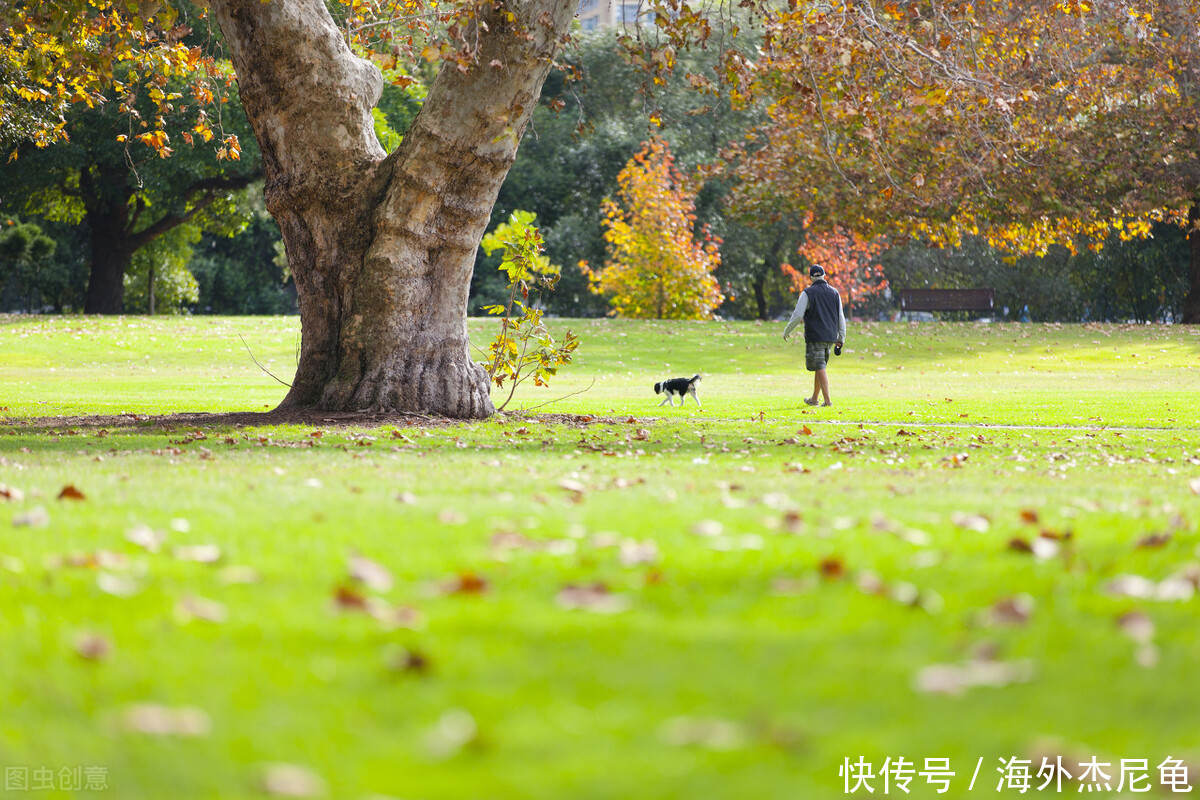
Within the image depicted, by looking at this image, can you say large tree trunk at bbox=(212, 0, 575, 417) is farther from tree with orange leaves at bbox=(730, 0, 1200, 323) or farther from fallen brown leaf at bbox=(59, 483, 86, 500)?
tree with orange leaves at bbox=(730, 0, 1200, 323)

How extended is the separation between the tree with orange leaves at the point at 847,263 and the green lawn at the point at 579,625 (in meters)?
39.1

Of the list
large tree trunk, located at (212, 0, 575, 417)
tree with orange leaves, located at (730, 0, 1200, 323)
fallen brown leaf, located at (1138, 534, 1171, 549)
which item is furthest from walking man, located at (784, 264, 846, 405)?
tree with orange leaves, located at (730, 0, 1200, 323)

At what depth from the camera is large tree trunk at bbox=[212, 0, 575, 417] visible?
12570 mm

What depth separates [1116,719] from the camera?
2898mm

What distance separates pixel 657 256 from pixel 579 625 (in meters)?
34.9

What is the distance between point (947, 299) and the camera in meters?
41.8

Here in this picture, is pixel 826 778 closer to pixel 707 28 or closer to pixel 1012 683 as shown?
pixel 1012 683

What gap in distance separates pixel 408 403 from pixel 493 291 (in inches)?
1443

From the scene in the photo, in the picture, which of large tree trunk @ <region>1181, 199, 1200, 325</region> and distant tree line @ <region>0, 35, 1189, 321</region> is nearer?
large tree trunk @ <region>1181, 199, 1200, 325</region>

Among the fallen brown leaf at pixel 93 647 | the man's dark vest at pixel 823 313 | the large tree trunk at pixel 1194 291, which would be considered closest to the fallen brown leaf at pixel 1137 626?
the fallen brown leaf at pixel 93 647

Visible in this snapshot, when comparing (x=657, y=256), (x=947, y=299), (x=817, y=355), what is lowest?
(x=817, y=355)

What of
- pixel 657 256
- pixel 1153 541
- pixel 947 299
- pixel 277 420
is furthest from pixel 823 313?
pixel 947 299

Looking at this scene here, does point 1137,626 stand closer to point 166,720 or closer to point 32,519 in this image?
point 166,720

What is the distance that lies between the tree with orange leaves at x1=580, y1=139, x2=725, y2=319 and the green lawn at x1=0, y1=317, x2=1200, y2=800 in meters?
29.1
